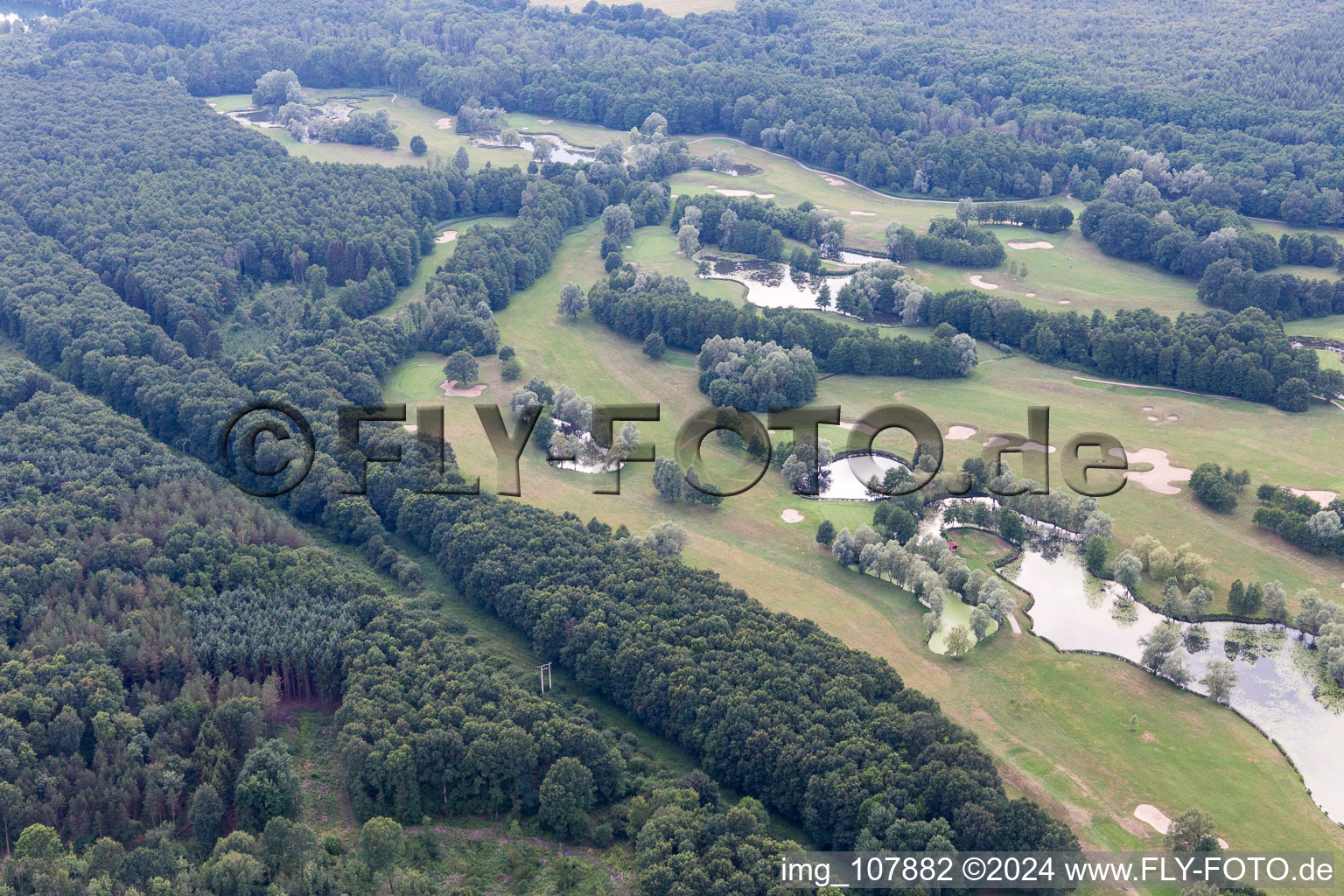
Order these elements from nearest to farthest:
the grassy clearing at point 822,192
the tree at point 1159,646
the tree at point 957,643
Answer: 1. the tree at point 1159,646
2. the tree at point 957,643
3. the grassy clearing at point 822,192

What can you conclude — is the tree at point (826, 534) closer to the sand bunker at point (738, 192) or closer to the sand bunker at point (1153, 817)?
the sand bunker at point (1153, 817)

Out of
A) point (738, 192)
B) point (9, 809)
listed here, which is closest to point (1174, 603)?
point (9, 809)

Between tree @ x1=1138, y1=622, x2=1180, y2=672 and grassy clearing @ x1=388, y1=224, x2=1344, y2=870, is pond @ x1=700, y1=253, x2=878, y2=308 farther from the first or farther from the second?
tree @ x1=1138, y1=622, x2=1180, y2=672

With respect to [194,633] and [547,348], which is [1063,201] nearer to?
[547,348]

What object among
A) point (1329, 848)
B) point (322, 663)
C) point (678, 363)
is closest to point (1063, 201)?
point (678, 363)

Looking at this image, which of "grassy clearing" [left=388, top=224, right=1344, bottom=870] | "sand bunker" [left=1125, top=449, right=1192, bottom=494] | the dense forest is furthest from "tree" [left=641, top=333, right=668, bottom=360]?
the dense forest

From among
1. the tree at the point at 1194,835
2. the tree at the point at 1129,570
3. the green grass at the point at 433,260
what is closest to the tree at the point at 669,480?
the tree at the point at 1129,570
